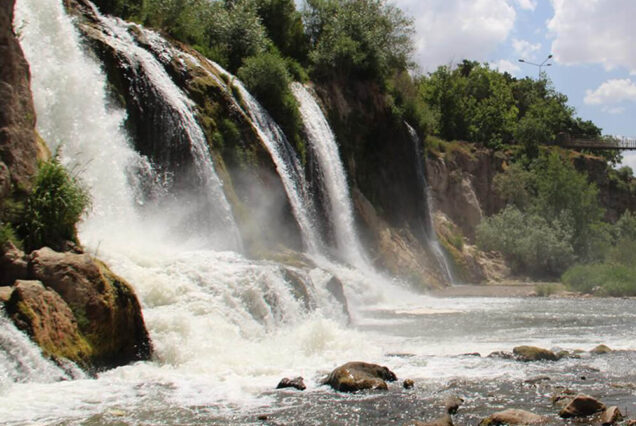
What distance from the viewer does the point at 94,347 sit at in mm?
10086

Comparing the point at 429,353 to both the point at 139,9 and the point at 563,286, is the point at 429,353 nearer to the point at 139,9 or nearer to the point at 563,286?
the point at 139,9

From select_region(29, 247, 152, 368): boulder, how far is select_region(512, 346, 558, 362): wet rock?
6621 mm

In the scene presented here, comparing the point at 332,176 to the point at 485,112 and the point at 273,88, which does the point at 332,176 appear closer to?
the point at 273,88

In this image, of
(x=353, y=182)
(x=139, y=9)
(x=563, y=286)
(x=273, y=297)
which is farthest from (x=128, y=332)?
(x=563, y=286)

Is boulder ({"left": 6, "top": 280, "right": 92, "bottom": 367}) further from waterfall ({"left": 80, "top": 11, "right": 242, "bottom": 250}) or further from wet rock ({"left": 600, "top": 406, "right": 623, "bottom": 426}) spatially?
waterfall ({"left": 80, "top": 11, "right": 242, "bottom": 250})

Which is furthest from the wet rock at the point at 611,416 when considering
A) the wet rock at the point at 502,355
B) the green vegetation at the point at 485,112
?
the green vegetation at the point at 485,112

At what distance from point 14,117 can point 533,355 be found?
9.88 m

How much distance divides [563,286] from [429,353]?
2207 cm

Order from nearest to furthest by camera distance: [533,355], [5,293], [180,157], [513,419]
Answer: [513,419] → [5,293] → [533,355] → [180,157]

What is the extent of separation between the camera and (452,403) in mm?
8898

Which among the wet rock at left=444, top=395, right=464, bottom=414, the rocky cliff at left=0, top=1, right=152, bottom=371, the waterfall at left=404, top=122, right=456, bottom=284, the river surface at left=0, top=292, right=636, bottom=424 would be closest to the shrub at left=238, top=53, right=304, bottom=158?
the waterfall at left=404, top=122, right=456, bottom=284

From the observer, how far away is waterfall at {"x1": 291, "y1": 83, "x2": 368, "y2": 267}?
29.7 m

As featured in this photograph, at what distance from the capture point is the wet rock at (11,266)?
32.2ft

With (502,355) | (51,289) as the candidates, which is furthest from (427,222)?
(51,289)
